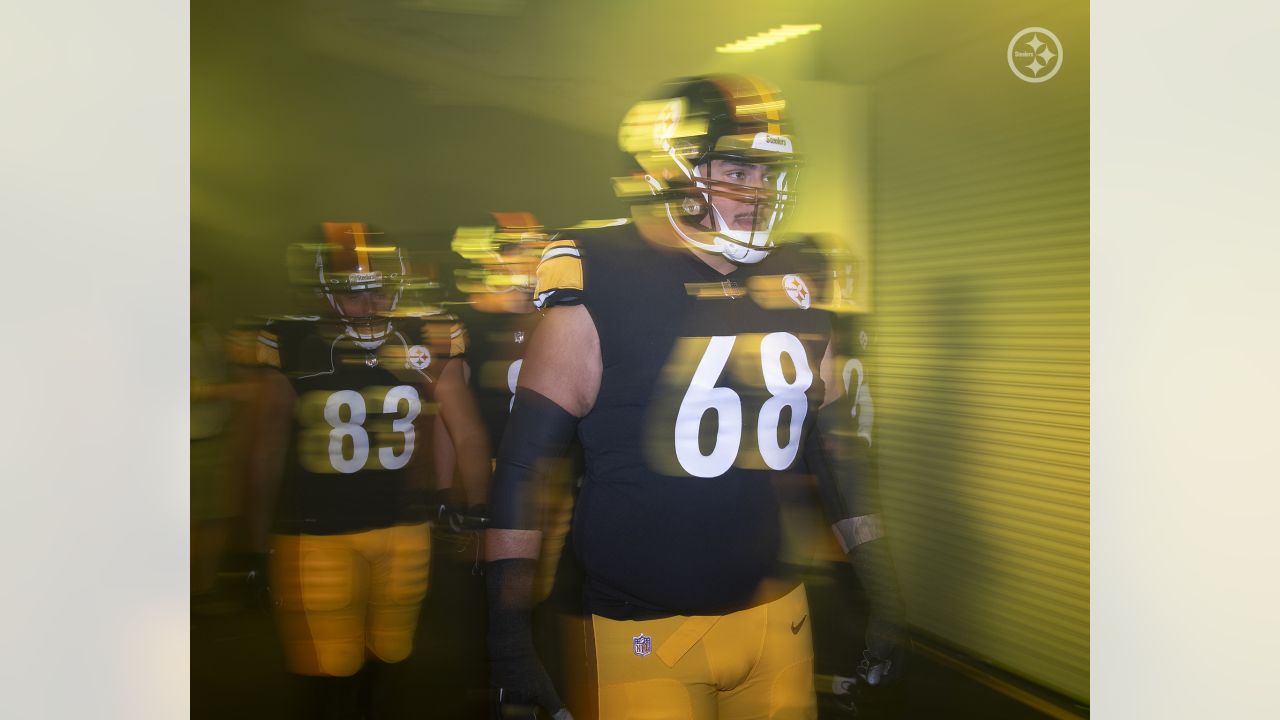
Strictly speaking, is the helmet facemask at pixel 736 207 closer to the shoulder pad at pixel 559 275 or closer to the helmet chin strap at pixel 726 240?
the helmet chin strap at pixel 726 240

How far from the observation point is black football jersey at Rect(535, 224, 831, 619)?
1176 mm

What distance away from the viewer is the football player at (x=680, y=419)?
1.15m

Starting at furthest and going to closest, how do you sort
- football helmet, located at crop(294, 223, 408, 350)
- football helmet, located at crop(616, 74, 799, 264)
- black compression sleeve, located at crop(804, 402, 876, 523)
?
black compression sleeve, located at crop(804, 402, 876, 523) → football helmet, located at crop(616, 74, 799, 264) → football helmet, located at crop(294, 223, 408, 350)

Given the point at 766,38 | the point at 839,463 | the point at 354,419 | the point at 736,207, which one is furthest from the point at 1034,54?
the point at 354,419

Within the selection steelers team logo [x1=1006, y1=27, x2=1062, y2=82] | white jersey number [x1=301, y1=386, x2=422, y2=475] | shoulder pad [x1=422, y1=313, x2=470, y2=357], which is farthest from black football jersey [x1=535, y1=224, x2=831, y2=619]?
steelers team logo [x1=1006, y1=27, x2=1062, y2=82]

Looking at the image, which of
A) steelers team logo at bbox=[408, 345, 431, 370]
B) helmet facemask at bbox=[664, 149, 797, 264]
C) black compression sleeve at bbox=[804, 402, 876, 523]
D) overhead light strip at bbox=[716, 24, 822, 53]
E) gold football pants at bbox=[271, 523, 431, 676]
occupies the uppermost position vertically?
overhead light strip at bbox=[716, 24, 822, 53]

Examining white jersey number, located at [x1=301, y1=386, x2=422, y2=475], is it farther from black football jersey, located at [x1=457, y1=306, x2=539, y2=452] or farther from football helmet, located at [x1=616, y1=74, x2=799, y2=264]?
football helmet, located at [x1=616, y1=74, x2=799, y2=264]

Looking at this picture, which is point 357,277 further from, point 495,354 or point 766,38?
point 766,38

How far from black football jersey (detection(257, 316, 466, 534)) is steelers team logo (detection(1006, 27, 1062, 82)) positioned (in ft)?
3.30

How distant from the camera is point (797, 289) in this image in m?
1.25
